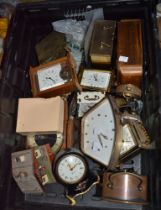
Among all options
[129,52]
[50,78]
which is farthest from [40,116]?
[129,52]

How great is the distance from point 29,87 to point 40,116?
31 cm

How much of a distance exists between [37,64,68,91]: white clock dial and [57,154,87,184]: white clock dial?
1.21 ft

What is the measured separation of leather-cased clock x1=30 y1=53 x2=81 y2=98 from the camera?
5.76ft

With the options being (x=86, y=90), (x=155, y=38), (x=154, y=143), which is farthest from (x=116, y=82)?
(x=154, y=143)

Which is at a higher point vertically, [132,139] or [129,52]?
[129,52]

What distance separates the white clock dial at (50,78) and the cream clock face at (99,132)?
253 mm

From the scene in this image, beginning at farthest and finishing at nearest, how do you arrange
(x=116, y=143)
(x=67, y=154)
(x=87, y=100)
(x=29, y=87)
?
1. (x=29, y=87)
2. (x=87, y=100)
3. (x=67, y=154)
4. (x=116, y=143)

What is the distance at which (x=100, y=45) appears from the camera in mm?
1833

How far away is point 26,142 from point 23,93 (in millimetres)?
267

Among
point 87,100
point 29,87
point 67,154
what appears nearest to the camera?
point 67,154

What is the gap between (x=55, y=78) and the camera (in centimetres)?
178

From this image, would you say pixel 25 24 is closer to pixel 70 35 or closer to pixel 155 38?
pixel 70 35

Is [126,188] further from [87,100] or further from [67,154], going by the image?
[87,100]

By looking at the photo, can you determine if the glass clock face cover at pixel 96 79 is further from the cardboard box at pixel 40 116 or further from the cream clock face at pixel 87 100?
the cardboard box at pixel 40 116
